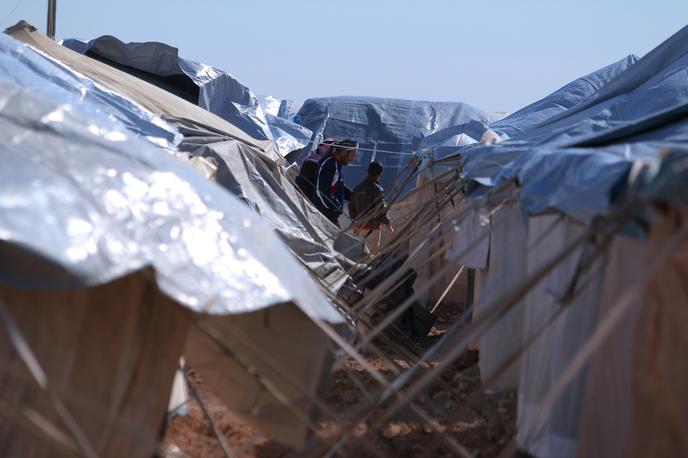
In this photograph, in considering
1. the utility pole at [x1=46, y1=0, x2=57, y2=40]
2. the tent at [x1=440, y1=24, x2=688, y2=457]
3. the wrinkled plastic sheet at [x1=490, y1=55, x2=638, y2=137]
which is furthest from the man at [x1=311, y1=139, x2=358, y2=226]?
the utility pole at [x1=46, y1=0, x2=57, y2=40]

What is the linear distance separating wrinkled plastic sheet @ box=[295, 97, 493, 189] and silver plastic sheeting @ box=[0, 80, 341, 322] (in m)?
12.4

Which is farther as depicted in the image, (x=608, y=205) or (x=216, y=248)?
(x=608, y=205)

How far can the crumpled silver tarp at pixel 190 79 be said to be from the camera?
11875 millimetres

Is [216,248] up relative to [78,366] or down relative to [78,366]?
up

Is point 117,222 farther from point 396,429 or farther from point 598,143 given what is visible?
point 396,429

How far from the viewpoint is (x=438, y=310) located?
1126 cm

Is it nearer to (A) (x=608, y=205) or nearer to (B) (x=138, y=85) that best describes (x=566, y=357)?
(A) (x=608, y=205)

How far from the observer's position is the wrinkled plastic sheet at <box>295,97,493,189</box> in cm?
1641

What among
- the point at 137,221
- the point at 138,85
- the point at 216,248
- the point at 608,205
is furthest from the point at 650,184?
the point at 138,85

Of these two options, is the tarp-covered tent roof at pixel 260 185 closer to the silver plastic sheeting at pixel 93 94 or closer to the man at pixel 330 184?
the silver plastic sheeting at pixel 93 94

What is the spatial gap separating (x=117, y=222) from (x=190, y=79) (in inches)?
388

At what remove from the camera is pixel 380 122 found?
55.4 feet

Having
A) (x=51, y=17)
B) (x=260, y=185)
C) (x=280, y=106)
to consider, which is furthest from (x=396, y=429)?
(x=280, y=106)

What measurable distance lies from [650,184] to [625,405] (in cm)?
83
